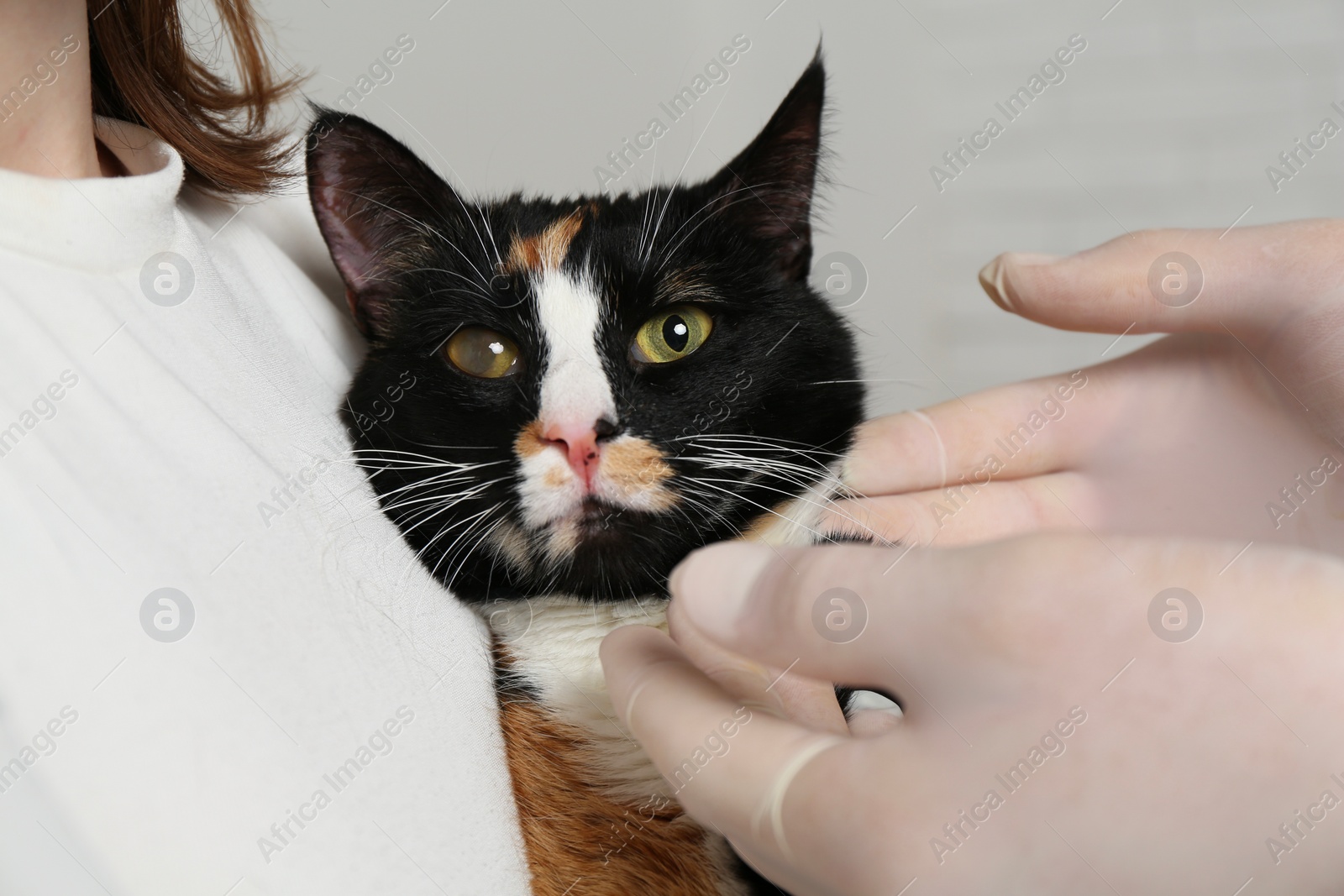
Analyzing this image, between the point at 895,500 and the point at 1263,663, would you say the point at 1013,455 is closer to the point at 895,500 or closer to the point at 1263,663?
the point at 895,500

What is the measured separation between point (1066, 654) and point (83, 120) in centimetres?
95

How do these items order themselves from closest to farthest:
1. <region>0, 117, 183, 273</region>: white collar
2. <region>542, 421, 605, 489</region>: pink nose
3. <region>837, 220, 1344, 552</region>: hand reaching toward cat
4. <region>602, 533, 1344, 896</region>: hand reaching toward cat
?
1. <region>602, 533, 1344, 896</region>: hand reaching toward cat
2. <region>0, 117, 183, 273</region>: white collar
3. <region>542, 421, 605, 489</region>: pink nose
4. <region>837, 220, 1344, 552</region>: hand reaching toward cat

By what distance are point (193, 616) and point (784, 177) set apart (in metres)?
0.77

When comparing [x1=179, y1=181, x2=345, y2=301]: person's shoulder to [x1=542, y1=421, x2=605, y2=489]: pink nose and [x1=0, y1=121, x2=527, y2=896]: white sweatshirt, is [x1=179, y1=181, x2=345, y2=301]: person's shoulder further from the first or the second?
[x1=542, y1=421, x2=605, y2=489]: pink nose

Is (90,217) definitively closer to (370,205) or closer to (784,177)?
(370,205)

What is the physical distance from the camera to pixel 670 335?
0.90 metres

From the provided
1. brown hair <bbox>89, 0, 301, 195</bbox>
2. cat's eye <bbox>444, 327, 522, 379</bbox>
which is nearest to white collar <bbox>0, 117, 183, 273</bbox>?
brown hair <bbox>89, 0, 301, 195</bbox>

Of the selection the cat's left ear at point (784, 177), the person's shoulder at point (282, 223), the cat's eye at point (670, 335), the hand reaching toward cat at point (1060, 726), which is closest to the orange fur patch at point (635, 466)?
the cat's eye at point (670, 335)

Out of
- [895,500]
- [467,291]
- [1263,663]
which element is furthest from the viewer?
[895,500]

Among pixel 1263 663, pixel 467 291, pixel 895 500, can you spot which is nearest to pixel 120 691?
pixel 467 291

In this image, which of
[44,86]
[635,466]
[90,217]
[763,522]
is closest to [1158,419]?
[763,522]

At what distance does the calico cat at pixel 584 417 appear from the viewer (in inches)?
31.8

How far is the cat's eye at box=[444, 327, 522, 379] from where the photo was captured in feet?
2.93

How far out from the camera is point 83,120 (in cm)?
81
